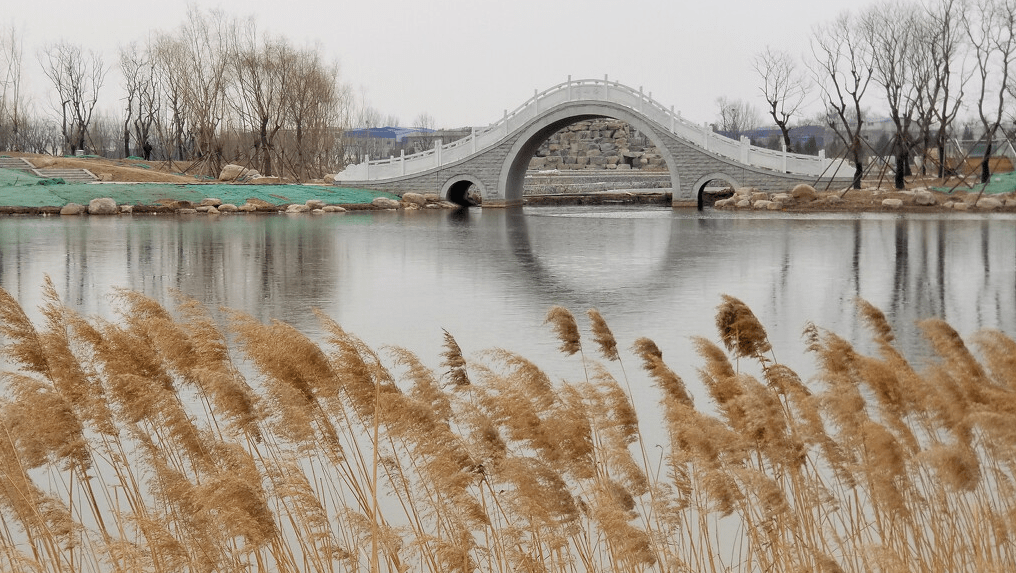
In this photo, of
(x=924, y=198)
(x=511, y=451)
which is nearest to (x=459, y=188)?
(x=924, y=198)

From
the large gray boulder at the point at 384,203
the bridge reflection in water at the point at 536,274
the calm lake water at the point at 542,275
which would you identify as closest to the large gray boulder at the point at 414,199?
the large gray boulder at the point at 384,203

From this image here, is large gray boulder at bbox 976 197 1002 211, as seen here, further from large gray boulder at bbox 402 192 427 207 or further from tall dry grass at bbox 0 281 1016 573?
tall dry grass at bbox 0 281 1016 573

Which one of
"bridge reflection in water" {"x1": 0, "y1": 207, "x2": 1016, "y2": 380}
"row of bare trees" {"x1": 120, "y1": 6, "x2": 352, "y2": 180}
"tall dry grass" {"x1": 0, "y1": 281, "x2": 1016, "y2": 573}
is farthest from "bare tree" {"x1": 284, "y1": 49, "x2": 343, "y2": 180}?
"tall dry grass" {"x1": 0, "y1": 281, "x2": 1016, "y2": 573}

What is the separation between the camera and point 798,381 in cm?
456

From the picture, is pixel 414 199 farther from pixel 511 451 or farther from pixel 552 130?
pixel 511 451

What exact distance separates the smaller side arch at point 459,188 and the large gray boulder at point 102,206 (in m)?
13.0

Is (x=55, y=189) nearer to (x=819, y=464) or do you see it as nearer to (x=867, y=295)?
(x=867, y=295)

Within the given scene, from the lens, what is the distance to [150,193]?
3659 centimetres

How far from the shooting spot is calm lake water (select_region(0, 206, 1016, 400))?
10.4m

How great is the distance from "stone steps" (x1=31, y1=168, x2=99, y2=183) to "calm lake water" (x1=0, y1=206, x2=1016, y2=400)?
Answer: 16.0 meters

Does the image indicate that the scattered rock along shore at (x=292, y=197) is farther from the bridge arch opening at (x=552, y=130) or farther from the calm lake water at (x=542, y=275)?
the calm lake water at (x=542, y=275)

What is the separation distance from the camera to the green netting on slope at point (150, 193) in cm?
3475

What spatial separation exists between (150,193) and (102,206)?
2750mm

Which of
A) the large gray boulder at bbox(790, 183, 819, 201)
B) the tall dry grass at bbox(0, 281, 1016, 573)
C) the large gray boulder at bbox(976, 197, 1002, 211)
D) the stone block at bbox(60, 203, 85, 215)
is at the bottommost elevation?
the tall dry grass at bbox(0, 281, 1016, 573)
